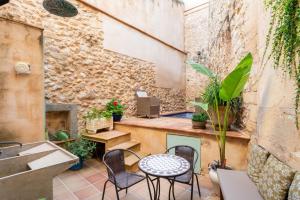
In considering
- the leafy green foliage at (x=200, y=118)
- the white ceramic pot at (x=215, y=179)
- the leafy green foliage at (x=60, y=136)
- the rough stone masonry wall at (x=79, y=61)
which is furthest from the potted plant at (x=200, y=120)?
the leafy green foliage at (x=60, y=136)

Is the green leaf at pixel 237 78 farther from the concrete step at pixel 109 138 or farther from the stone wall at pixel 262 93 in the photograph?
the concrete step at pixel 109 138

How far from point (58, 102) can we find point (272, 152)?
4.00 meters

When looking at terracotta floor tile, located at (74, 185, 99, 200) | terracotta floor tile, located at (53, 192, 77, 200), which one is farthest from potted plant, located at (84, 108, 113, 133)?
terracotta floor tile, located at (53, 192, 77, 200)

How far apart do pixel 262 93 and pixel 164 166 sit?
5.81 feet

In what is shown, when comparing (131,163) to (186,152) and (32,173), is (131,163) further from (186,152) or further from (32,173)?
(32,173)

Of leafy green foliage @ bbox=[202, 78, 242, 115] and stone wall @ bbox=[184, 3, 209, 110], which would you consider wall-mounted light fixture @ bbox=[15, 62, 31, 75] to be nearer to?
leafy green foliage @ bbox=[202, 78, 242, 115]

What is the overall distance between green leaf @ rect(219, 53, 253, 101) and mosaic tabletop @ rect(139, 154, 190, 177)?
3.77 feet

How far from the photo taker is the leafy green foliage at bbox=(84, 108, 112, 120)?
4.38 m

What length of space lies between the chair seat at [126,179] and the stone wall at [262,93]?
5.85 feet

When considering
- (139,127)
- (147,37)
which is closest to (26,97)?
(139,127)

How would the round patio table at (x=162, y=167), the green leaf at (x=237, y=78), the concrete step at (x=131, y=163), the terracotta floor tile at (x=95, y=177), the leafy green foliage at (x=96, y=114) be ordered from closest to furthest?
the round patio table at (x=162, y=167), the green leaf at (x=237, y=78), the terracotta floor tile at (x=95, y=177), the concrete step at (x=131, y=163), the leafy green foliage at (x=96, y=114)

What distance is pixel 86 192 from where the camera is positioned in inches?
112

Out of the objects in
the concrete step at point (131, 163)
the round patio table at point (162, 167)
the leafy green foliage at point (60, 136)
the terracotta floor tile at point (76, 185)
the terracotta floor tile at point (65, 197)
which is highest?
the leafy green foliage at point (60, 136)

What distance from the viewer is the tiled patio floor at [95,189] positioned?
8.98 feet
